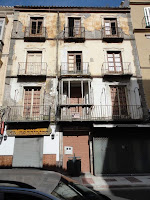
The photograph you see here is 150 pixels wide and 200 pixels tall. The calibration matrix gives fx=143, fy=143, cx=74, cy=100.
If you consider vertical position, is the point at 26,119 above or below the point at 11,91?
below

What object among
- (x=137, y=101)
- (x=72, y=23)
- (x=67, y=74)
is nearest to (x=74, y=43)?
(x=72, y=23)

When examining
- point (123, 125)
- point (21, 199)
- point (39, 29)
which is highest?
point (39, 29)

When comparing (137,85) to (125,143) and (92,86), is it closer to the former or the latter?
(92,86)

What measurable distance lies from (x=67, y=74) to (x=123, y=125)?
583 cm

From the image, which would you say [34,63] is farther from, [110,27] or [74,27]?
[110,27]

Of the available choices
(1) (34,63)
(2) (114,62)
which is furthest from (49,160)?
(2) (114,62)

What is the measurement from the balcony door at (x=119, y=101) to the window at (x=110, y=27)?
19.3ft

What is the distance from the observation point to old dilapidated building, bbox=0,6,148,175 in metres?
10.2

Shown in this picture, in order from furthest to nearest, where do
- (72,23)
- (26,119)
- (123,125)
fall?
(72,23) → (26,119) → (123,125)

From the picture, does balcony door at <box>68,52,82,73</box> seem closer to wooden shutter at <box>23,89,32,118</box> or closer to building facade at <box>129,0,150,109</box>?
wooden shutter at <box>23,89,32,118</box>

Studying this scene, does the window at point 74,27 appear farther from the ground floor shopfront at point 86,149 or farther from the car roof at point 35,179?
the car roof at point 35,179

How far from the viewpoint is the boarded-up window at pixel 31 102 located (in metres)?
11.2

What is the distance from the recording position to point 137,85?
12164 mm

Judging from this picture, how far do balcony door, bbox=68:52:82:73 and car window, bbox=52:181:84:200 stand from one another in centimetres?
1077
